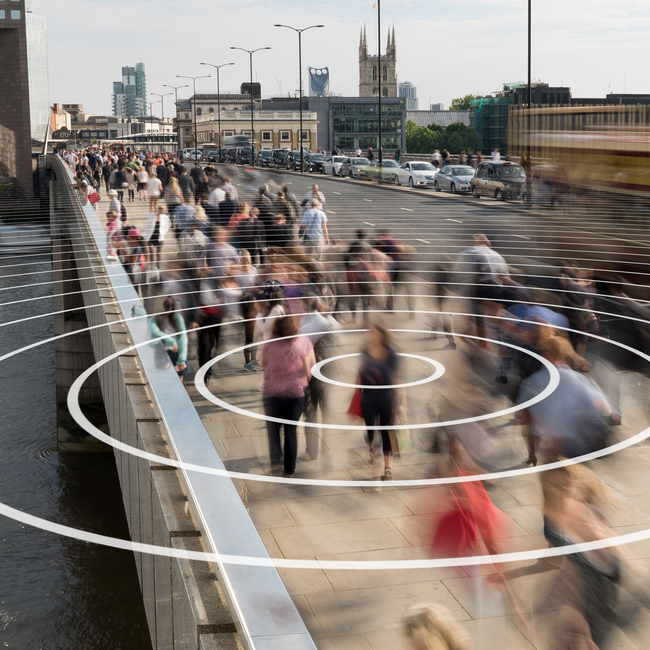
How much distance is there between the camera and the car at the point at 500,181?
41125 mm

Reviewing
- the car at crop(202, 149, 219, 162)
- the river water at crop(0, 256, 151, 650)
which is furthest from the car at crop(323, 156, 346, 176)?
the river water at crop(0, 256, 151, 650)

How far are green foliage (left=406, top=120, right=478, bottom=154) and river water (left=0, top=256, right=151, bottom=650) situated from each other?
457ft

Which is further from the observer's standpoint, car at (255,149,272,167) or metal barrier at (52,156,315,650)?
car at (255,149,272,167)

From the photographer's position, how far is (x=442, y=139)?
169500 mm

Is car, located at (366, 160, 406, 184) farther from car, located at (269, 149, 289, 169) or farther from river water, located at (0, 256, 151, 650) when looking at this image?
river water, located at (0, 256, 151, 650)

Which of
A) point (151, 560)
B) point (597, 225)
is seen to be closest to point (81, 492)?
point (151, 560)

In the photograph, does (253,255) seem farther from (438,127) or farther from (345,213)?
(438,127)

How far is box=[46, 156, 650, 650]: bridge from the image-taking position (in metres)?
5.21

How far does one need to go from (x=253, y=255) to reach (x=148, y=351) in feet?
41.1

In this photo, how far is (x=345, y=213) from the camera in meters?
37.7

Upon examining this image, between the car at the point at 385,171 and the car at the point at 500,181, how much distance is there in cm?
1003
